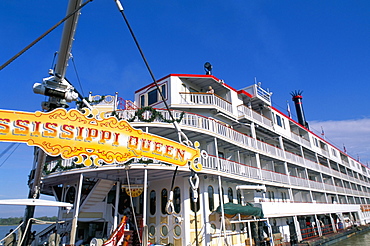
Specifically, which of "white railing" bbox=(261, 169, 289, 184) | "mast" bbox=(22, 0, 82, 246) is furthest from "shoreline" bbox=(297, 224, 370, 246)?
"mast" bbox=(22, 0, 82, 246)

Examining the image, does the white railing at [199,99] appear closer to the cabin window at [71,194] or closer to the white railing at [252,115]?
the white railing at [252,115]

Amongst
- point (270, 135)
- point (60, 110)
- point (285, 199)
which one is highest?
point (270, 135)

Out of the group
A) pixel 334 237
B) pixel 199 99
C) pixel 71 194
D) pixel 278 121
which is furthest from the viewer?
pixel 278 121

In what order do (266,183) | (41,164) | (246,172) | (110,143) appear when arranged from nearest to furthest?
(110,143)
(41,164)
(246,172)
(266,183)

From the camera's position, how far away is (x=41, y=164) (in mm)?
7711

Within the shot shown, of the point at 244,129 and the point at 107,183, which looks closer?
the point at 107,183

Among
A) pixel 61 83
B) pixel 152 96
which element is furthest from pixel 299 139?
pixel 61 83

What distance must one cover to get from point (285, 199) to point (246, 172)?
9.20 meters

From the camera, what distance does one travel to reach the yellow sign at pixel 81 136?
6.09 metres

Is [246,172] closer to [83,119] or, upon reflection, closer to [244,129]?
[244,129]

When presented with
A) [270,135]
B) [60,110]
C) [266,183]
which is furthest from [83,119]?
[270,135]

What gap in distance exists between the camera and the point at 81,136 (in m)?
6.78

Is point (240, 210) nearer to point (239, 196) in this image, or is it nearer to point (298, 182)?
point (239, 196)

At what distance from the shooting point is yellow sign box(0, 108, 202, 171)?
6090 millimetres
